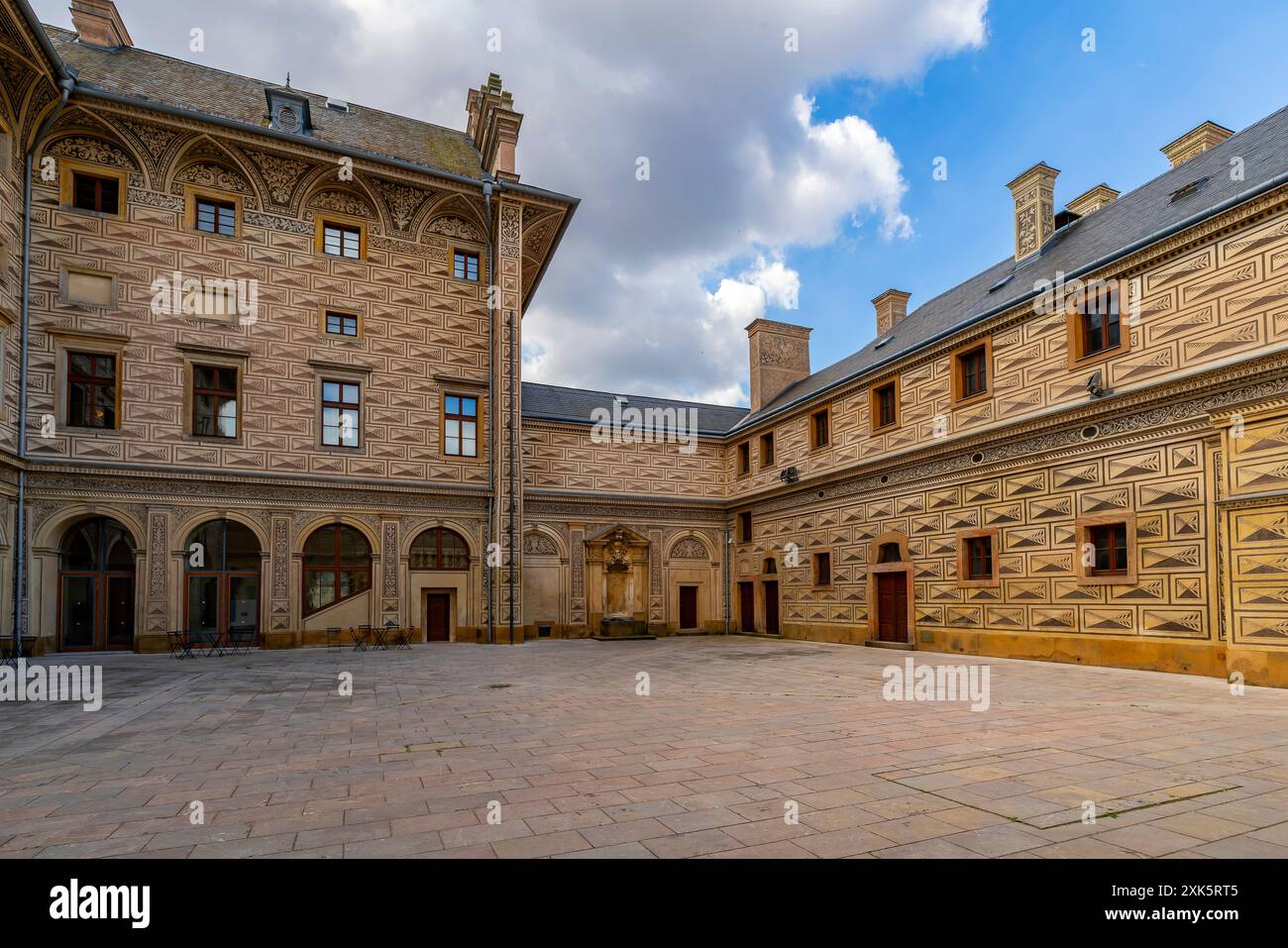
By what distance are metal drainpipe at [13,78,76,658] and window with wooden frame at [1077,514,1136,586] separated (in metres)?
Answer: 22.8

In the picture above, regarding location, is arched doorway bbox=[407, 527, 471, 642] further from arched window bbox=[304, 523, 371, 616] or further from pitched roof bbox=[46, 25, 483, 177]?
pitched roof bbox=[46, 25, 483, 177]

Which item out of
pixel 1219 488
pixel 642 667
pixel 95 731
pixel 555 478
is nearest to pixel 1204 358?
pixel 1219 488

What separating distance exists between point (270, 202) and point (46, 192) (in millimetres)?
5042

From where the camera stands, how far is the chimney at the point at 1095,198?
22.2 meters

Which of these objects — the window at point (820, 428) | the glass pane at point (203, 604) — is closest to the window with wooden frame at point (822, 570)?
the window at point (820, 428)

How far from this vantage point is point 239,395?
20000 mm

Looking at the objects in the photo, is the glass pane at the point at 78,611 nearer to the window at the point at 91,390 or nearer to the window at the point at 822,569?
the window at the point at 91,390

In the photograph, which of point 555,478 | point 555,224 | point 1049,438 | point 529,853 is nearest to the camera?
point 529,853

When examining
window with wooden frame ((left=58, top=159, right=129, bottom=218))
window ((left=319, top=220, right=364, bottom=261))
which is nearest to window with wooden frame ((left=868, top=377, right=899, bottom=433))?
window ((left=319, top=220, right=364, bottom=261))

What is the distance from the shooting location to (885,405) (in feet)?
67.4

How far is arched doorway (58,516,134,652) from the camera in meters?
17.8

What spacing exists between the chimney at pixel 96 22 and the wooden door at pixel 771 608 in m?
26.7

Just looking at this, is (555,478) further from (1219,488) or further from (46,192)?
(1219,488)

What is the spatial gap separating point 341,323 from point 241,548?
22.9ft
